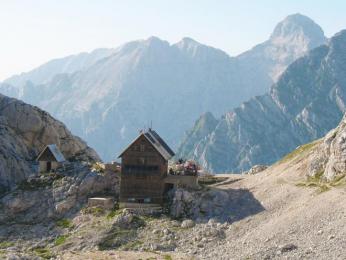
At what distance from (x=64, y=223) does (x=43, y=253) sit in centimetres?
1201

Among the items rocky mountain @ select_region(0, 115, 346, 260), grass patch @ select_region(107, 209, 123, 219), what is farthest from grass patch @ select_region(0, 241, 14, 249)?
grass patch @ select_region(107, 209, 123, 219)

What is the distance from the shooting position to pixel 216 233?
251 ft

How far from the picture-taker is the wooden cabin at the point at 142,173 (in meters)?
91.8

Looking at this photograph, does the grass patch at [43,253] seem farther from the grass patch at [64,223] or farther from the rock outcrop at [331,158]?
the rock outcrop at [331,158]

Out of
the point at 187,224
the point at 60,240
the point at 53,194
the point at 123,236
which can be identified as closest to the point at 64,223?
the point at 60,240

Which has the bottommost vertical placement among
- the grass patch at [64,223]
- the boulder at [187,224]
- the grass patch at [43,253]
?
the grass patch at [43,253]

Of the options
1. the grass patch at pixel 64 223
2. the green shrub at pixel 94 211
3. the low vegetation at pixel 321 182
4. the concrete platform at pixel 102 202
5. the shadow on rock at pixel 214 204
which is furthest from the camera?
the concrete platform at pixel 102 202

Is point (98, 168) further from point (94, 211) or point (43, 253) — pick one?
point (43, 253)

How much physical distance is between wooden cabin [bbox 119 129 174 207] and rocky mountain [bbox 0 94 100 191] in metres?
26.2

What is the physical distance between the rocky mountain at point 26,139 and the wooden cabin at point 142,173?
26.2 metres

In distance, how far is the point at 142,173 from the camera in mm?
92875

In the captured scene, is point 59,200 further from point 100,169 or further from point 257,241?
point 257,241

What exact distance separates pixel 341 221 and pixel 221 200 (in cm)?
2218

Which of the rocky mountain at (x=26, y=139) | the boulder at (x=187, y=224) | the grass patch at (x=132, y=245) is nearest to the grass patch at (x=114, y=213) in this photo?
the grass patch at (x=132, y=245)
